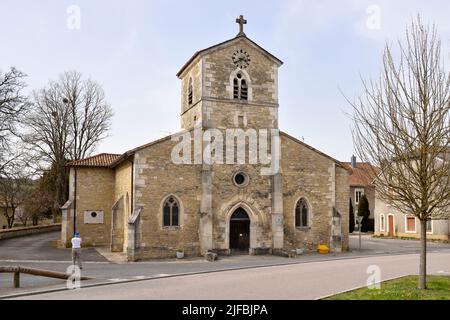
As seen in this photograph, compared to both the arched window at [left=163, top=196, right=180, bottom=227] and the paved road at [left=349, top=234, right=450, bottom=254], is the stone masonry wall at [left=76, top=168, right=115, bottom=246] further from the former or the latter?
the paved road at [left=349, top=234, right=450, bottom=254]

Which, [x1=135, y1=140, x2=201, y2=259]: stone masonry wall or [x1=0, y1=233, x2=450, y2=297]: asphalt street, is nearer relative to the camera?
[x1=0, y1=233, x2=450, y2=297]: asphalt street

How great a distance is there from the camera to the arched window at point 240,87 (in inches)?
1005

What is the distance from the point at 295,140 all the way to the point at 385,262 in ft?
27.5

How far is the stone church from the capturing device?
75.8 feet

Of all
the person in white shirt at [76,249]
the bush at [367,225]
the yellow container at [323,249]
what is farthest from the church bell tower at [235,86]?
the bush at [367,225]

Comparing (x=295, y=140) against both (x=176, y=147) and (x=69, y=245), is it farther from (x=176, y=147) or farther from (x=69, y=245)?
(x=69, y=245)

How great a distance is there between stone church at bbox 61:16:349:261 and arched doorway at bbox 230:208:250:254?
0.18 feet

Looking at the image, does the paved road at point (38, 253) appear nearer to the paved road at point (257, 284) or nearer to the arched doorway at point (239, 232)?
the arched doorway at point (239, 232)

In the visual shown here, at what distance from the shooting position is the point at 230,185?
80.1 feet

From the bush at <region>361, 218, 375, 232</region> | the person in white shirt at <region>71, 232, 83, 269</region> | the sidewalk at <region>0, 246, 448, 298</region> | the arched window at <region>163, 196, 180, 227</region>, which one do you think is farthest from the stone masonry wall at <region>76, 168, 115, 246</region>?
the bush at <region>361, 218, 375, 232</region>
